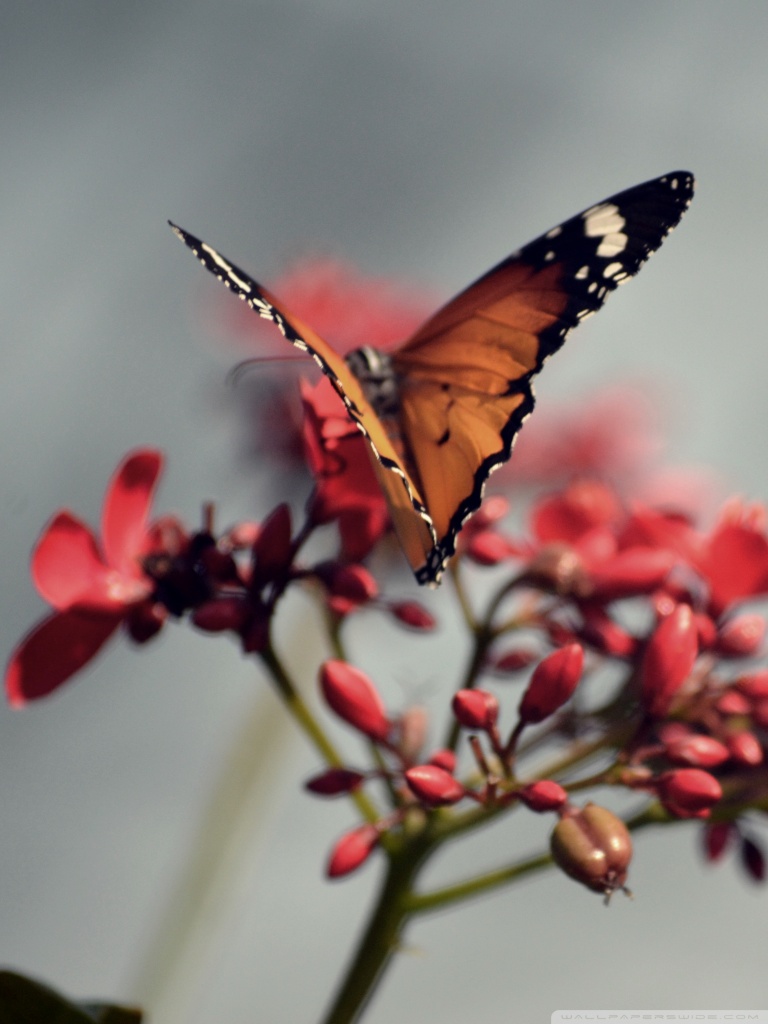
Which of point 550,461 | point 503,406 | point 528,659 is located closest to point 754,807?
point 528,659

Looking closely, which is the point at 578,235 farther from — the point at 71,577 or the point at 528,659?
the point at 71,577

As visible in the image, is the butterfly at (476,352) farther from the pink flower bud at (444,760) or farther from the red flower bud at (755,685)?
the red flower bud at (755,685)

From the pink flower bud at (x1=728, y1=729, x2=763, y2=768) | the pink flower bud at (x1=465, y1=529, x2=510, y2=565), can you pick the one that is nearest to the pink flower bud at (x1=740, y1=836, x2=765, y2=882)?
A: the pink flower bud at (x1=728, y1=729, x2=763, y2=768)

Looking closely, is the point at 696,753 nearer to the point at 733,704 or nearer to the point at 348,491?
the point at 733,704

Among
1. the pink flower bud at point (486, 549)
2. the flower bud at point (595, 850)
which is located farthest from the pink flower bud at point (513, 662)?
the flower bud at point (595, 850)

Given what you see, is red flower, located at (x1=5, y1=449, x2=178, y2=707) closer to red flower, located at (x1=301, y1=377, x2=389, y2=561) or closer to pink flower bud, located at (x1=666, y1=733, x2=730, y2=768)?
red flower, located at (x1=301, y1=377, x2=389, y2=561)
